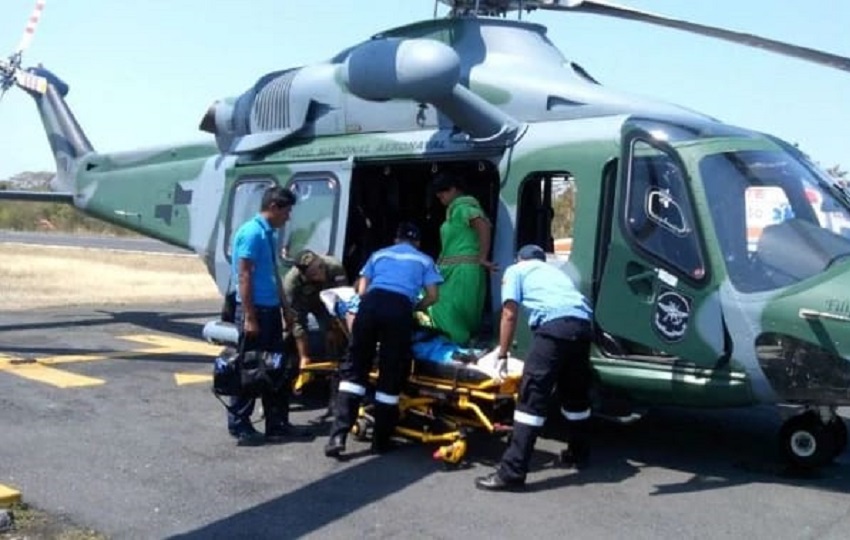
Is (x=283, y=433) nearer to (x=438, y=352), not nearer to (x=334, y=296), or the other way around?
(x=334, y=296)

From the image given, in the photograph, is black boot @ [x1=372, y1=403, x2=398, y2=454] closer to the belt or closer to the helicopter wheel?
the helicopter wheel

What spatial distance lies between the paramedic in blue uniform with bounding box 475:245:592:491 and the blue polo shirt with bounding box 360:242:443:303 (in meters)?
0.67

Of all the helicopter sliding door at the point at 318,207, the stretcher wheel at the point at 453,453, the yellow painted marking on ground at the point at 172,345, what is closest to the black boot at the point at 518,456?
the stretcher wheel at the point at 453,453

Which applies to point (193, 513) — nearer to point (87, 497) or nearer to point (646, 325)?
point (87, 497)

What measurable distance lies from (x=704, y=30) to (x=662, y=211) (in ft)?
5.19

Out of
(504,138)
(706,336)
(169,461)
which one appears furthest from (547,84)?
(169,461)

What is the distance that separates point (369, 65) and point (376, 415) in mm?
2468

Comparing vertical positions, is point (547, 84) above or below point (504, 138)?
above

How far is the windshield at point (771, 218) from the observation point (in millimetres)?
5938

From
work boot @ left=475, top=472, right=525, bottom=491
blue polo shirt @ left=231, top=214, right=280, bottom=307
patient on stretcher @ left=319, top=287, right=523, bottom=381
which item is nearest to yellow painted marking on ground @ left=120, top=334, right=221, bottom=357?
patient on stretcher @ left=319, top=287, right=523, bottom=381

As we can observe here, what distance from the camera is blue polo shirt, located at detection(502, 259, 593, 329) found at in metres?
5.95

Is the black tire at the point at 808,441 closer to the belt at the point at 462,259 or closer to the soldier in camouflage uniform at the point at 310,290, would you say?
the belt at the point at 462,259

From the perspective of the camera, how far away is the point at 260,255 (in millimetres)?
6688

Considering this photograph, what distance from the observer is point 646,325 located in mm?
6254
